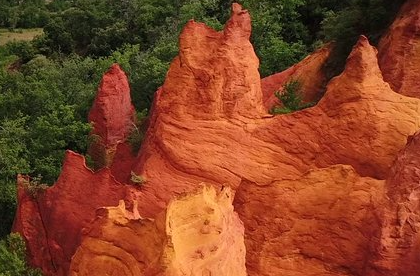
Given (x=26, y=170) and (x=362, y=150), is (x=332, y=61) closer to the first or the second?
(x=362, y=150)

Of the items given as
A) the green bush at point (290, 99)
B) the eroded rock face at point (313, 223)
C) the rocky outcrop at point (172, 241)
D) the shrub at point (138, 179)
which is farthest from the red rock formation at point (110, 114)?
the rocky outcrop at point (172, 241)

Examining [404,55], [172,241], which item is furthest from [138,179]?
[404,55]

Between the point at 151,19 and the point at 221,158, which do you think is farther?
the point at 151,19

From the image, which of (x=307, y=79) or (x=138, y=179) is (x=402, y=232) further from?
(x=307, y=79)

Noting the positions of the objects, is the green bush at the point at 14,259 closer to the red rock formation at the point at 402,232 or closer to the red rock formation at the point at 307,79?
the red rock formation at the point at 307,79

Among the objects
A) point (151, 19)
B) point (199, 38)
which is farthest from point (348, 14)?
point (151, 19)
